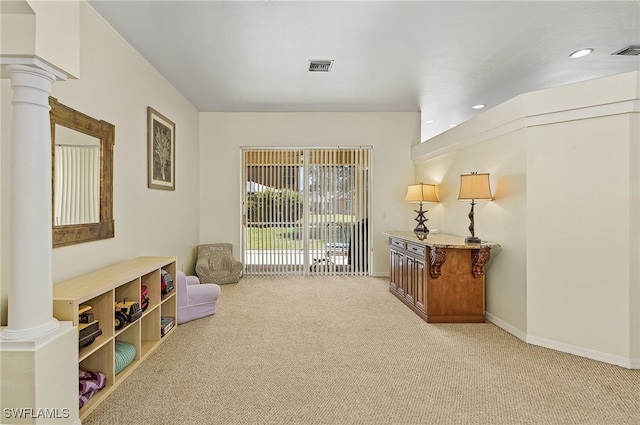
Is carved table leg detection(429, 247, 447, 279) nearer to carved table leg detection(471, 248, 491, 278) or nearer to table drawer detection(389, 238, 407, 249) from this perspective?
carved table leg detection(471, 248, 491, 278)

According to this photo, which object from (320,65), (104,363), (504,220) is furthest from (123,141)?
(504,220)

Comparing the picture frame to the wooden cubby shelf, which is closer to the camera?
the wooden cubby shelf

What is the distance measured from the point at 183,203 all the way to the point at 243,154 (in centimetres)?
146

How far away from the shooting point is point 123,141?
3436 millimetres

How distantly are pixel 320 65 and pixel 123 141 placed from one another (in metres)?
2.29

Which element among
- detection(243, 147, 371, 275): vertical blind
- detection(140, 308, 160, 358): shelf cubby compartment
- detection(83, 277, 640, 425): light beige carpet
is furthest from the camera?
detection(243, 147, 371, 275): vertical blind

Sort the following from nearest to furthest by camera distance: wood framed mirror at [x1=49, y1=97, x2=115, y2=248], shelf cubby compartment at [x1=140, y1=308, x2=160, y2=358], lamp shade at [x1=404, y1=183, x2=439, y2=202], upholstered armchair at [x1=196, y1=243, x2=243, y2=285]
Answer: wood framed mirror at [x1=49, y1=97, x2=115, y2=248] → shelf cubby compartment at [x1=140, y1=308, x2=160, y2=358] → lamp shade at [x1=404, y1=183, x2=439, y2=202] → upholstered armchair at [x1=196, y1=243, x2=243, y2=285]

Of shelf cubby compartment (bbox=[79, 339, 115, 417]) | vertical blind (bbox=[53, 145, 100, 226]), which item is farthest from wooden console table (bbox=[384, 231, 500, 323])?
vertical blind (bbox=[53, 145, 100, 226])

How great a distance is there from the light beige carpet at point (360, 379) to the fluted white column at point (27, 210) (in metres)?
0.76

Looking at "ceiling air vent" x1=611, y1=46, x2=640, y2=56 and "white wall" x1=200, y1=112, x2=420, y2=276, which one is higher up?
"ceiling air vent" x1=611, y1=46, x2=640, y2=56

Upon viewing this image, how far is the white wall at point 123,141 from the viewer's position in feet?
8.35

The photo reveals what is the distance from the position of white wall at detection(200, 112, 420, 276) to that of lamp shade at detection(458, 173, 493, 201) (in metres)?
2.45

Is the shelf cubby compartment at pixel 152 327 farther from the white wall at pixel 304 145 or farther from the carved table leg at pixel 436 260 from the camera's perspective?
the white wall at pixel 304 145

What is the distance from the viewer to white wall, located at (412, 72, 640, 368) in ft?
9.01
